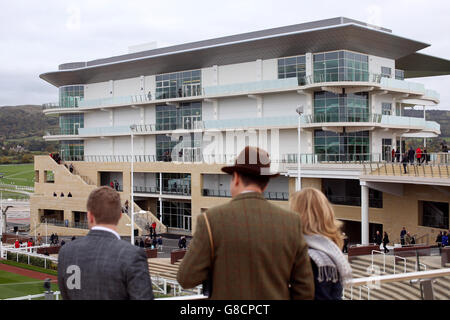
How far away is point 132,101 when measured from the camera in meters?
52.9

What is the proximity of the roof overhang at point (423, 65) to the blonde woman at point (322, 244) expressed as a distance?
46.8 meters

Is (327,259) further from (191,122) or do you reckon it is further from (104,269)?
(191,122)

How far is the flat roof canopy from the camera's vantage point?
38.5 metres

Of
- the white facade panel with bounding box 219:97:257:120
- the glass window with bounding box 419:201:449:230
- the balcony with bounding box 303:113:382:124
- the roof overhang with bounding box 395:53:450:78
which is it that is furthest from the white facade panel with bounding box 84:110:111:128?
the glass window with bounding box 419:201:449:230

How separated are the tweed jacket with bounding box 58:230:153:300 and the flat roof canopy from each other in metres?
35.5

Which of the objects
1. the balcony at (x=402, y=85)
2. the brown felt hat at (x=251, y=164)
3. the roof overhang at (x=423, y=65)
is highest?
the roof overhang at (x=423, y=65)

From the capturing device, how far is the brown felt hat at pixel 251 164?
393 centimetres

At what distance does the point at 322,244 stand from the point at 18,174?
159 m

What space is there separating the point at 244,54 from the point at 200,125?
309 inches

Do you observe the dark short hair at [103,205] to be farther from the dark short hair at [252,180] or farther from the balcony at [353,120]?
the balcony at [353,120]

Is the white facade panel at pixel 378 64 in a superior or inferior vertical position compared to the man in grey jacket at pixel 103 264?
superior

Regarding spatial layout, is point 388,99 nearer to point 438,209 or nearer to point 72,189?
point 438,209

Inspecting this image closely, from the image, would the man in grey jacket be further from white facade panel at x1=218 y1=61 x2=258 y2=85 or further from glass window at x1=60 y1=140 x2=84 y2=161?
glass window at x1=60 y1=140 x2=84 y2=161

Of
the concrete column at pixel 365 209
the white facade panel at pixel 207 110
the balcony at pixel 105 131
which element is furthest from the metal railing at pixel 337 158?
the balcony at pixel 105 131
